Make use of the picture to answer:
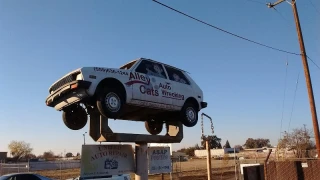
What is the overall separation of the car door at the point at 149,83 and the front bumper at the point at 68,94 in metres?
1.27

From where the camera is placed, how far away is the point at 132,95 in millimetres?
7922

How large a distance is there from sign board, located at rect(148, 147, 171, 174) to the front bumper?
7.20ft

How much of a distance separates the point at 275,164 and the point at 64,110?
5510mm

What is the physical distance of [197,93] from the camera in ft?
33.3

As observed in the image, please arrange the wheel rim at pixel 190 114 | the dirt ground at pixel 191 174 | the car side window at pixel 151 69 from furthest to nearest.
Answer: the dirt ground at pixel 191 174
the wheel rim at pixel 190 114
the car side window at pixel 151 69

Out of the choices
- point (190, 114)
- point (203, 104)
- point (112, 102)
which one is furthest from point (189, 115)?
point (112, 102)

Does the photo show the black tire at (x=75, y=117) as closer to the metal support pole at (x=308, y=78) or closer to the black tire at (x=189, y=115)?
the black tire at (x=189, y=115)

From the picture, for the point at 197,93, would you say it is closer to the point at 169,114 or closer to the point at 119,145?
the point at 169,114

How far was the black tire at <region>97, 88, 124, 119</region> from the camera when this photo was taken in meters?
7.18

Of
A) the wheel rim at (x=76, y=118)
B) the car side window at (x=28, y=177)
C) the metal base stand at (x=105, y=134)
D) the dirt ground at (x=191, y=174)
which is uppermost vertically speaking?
the wheel rim at (x=76, y=118)

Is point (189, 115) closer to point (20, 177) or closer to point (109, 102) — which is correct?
point (109, 102)

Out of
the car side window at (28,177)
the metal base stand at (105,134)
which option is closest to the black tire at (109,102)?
the metal base stand at (105,134)

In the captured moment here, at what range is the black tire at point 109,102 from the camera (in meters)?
7.18

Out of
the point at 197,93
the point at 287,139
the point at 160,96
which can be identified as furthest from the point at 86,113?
the point at 287,139
